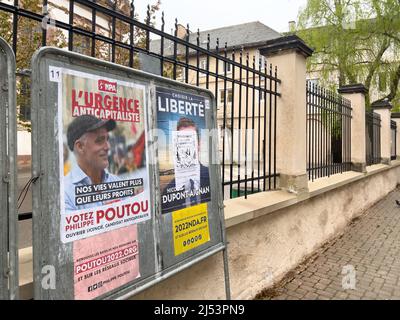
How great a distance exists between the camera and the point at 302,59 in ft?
16.1

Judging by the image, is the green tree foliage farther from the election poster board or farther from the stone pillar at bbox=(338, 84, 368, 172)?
the election poster board

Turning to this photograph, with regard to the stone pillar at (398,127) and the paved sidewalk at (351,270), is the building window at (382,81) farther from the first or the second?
the paved sidewalk at (351,270)

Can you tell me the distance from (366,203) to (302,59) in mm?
5643

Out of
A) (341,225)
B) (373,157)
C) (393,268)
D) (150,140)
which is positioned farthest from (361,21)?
(150,140)

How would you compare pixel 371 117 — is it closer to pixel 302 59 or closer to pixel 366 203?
pixel 366 203

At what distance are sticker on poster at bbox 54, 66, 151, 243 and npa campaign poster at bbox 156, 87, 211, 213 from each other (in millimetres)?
193

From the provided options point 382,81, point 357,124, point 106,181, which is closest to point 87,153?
point 106,181

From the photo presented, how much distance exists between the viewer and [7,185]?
1.48 metres

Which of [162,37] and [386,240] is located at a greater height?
[162,37]

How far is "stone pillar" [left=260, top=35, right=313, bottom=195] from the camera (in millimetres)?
4602

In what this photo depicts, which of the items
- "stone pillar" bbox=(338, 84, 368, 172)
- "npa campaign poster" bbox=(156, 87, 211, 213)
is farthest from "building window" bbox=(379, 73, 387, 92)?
"npa campaign poster" bbox=(156, 87, 211, 213)

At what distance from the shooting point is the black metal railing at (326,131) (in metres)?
6.03

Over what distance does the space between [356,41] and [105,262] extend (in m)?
14.5

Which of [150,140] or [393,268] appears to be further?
[393,268]
